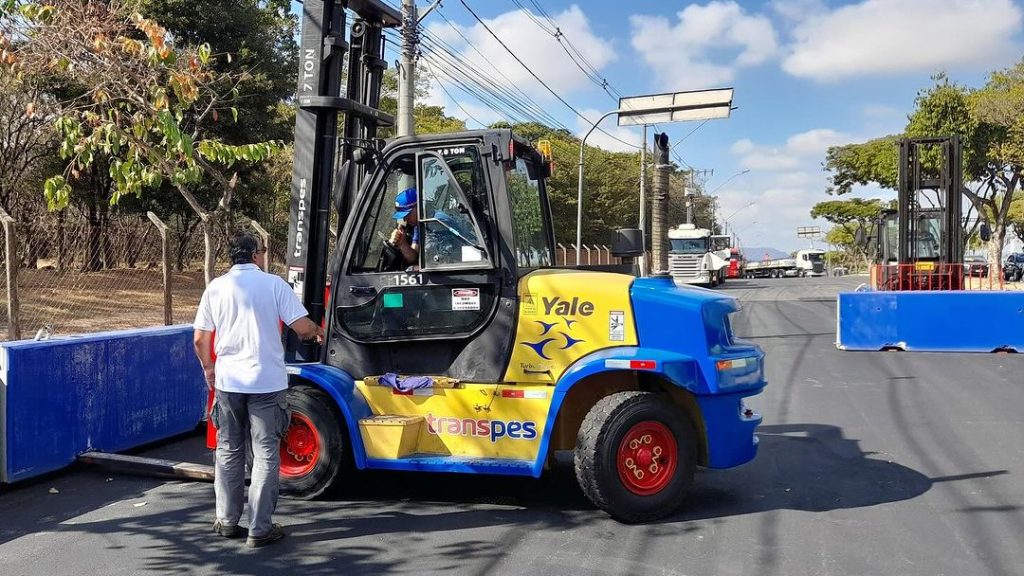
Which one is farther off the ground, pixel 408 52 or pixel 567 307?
pixel 408 52

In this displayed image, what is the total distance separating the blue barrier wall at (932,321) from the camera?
12.9 m

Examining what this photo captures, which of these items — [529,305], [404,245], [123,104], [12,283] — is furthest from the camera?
[12,283]

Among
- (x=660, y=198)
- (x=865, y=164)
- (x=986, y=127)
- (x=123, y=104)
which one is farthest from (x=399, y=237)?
(x=865, y=164)

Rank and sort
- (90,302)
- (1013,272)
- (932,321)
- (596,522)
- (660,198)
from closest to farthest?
(596,522)
(932,321)
(660,198)
(90,302)
(1013,272)

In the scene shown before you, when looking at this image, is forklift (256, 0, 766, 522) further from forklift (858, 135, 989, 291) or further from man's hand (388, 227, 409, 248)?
forklift (858, 135, 989, 291)

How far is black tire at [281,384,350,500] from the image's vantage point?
573 cm

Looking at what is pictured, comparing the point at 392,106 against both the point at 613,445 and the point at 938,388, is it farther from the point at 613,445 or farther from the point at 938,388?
the point at 613,445

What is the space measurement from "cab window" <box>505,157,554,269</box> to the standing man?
1588mm

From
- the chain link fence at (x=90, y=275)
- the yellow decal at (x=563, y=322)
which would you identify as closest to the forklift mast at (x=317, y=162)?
the yellow decal at (x=563, y=322)

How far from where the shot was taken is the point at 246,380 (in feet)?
16.2

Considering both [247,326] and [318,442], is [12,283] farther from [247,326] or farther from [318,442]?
[247,326]

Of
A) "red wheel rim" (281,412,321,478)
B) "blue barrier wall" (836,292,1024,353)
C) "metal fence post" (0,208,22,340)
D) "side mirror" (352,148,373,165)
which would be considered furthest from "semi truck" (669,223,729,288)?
"red wheel rim" (281,412,321,478)

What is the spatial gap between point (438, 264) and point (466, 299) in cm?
30

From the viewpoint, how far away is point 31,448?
6.24m
